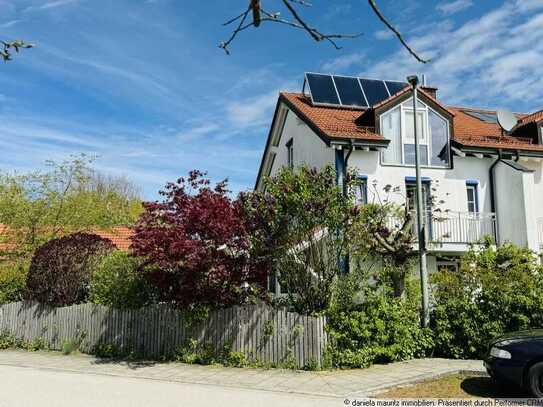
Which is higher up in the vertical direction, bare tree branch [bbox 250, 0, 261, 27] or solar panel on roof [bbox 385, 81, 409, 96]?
solar panel on roof [bbox 385, 81, 409, 96]

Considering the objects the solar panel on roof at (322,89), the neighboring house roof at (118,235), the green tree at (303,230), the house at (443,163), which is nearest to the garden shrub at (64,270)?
the green tree at (303,230)

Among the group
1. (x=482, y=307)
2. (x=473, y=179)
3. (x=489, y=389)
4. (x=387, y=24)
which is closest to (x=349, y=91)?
(x=473, y=179)

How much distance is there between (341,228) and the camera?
1169cm

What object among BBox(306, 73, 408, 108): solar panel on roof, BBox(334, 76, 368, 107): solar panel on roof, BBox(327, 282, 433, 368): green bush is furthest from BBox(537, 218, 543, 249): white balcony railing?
BBox(327, 282, 433, 368): green bush

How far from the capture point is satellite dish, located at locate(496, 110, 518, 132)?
67.5 ft

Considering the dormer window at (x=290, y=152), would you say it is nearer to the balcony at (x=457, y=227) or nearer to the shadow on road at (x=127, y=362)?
the balcony at (x=457, y=227)

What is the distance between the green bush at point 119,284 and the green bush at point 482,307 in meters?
7.27

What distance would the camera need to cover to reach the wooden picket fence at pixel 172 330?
1119 centimetres

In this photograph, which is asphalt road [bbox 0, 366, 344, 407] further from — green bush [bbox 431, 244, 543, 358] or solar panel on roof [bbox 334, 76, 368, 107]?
solar panel on roof [bbox 334, 76, 368, 107]

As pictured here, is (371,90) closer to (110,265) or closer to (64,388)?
(110,265)

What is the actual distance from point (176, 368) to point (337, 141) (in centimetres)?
929

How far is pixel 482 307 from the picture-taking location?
11984mm

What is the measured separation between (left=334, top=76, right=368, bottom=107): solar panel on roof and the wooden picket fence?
12.2m

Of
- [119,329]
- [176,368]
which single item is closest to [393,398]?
[176,368]
